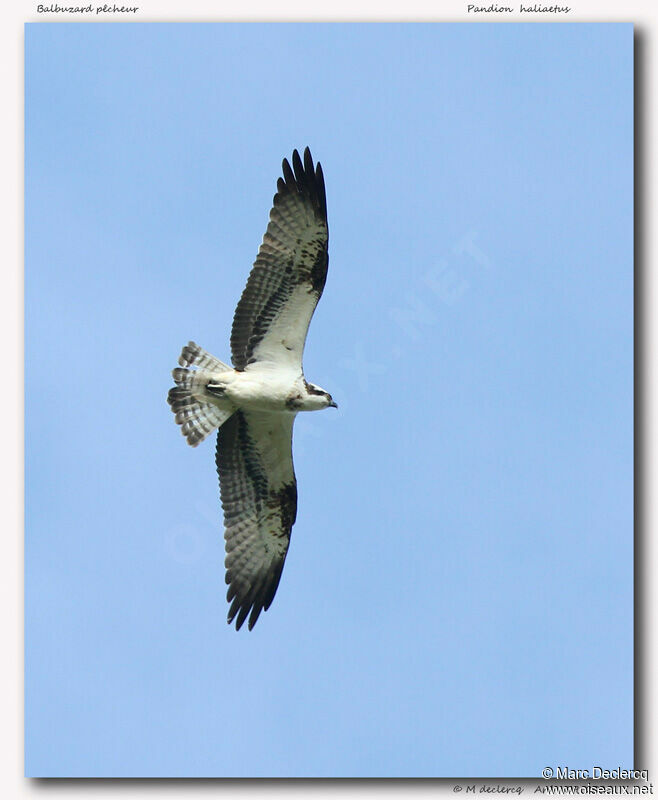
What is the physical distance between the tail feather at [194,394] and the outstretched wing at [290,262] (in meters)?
0.49

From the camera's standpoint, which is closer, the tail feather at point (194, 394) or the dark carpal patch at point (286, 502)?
the tail feather at point (194, 394)

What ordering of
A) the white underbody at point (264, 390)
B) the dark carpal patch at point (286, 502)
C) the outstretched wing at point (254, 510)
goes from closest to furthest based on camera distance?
the white underbody at point (264, 390) < the outstretched wing at point (254, 510) < the dark carpal patch at point (286, 502)

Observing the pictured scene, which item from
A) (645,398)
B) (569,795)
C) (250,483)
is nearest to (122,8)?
(250,483)

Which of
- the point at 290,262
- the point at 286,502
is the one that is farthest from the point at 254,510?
the point at 290,262

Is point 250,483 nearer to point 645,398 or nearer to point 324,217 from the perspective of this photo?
point 324,217

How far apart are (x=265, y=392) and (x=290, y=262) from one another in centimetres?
129

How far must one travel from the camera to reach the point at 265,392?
1210 centimetres

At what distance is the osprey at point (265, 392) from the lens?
12.0 meters

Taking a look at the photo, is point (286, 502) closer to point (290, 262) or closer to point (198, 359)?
point (198, 359)

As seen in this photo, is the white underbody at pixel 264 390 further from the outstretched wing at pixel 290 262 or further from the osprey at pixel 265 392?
the outstretched wing at pixel 290 262

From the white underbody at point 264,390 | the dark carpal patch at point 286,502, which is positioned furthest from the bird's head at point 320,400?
the dark carpal patch at point 286,502

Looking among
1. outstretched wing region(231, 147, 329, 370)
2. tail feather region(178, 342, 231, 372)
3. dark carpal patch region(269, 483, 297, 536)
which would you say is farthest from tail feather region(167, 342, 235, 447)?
dark carpal patch region(269, 483, 297, 536)

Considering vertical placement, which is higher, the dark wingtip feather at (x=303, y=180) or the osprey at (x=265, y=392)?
the dark wingtip feather at (x=303, y=180)

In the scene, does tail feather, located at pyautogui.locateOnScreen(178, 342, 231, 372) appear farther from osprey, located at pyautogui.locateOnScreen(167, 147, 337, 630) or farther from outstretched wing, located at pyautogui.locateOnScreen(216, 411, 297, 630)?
outstretched wing, located at pyautogui.locateOnScreen(216, 411, 297, 630)
